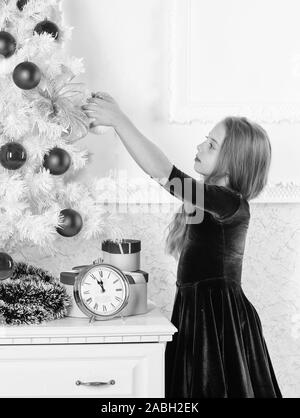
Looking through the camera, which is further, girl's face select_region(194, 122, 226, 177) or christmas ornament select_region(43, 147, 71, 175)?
girl's face select_region(194, 122, 226, 177)

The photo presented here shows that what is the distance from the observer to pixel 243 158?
1.84m

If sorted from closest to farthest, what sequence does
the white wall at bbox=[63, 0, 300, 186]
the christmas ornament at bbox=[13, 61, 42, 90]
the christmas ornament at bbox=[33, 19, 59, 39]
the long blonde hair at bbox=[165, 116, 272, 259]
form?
the christmas ornament at bbox=[13, 61, 42, 90] < the christmas ornament at bbox=[33, 19, 59, 39] < the long blonde hair at bbox=[165, 116, 272, 259] < the white wall at bbox=[63, 0, 300, 186]

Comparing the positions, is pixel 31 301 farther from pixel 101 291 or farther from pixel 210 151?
pixel 210 151

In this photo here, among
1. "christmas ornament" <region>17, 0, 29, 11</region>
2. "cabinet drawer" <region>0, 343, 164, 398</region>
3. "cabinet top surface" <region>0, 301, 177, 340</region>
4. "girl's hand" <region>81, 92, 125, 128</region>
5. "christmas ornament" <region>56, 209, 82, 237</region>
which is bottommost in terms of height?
"cabinet drawer" <region>0, 343, 164, 398</region>

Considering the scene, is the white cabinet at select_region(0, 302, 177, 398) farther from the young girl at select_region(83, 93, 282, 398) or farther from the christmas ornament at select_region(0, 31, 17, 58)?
the christmas ornament at select_region(0, 31, 17, 58)

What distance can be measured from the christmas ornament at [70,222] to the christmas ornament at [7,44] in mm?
426

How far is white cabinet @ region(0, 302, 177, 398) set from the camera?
1.61 m

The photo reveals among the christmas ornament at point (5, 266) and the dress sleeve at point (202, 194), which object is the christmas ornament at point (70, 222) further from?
the dress sleeve at point (202, 194)

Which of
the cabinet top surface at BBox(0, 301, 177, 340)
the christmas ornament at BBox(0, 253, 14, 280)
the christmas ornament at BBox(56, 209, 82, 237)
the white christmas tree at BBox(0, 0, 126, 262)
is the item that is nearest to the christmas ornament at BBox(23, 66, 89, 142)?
the white christmas tree at BBox(0, 0, 126, 262)

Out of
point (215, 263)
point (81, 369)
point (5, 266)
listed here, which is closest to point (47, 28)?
point (5, 266)

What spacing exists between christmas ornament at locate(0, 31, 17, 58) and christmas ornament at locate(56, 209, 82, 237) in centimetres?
43

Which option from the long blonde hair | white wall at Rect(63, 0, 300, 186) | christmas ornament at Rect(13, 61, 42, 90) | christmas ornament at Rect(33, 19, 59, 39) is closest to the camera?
christmas ornament at Rect(13, 61, 42, 90)

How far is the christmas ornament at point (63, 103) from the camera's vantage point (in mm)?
1668

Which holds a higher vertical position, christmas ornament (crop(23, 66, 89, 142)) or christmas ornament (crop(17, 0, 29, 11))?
christmas ornament (crop(17, 0, 29, 11))
